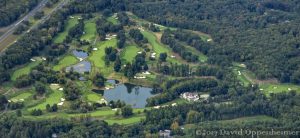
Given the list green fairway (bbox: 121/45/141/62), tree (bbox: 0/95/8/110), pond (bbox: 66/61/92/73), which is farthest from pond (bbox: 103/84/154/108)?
tree (bbox: 0/95/8/110)

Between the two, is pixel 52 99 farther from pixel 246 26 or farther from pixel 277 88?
pixel 246 26

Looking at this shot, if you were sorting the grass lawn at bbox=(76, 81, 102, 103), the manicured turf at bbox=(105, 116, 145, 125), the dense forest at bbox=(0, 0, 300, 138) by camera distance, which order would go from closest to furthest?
the dense forest at bbox=(0, 0, 300, 138) < the manicured turf at bbox=(105, 116, 145, 125) < the grass lawn at bbox=(76, 81, 102, 103)

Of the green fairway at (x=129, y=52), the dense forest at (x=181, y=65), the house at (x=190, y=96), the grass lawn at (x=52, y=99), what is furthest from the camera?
the green fairway at (x=129, y=52)

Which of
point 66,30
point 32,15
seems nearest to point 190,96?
point 66,30

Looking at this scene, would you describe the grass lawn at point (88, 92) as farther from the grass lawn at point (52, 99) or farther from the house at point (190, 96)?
the house at point (190, 96)

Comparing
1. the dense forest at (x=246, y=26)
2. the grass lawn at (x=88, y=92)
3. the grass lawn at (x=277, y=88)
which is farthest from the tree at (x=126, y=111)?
the dense forest at (x=246, y=26)

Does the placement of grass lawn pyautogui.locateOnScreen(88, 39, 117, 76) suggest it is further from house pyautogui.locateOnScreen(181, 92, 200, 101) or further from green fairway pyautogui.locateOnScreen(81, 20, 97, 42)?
house pyautogui.locateOnScreen(181, 92, 200, 101)
